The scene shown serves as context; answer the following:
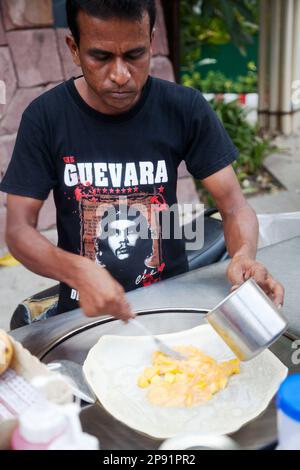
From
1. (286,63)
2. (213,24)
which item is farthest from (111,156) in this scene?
(213,24)

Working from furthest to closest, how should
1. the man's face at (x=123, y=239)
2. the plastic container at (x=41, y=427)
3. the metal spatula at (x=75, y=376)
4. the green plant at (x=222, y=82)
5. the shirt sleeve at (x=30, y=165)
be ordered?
1. the green plant at (x=222, y=82)
2. the man's face at (x=123, y=239)
3. the shirt sleeve at (x=30, y=165)
4. the metal spatula at (x=75, y=376)
5. the plastic container at (x=41, y=427)

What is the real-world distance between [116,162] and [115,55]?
1.13 feet

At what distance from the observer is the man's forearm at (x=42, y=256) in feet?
4.35

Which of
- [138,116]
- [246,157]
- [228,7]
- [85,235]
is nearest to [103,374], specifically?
[85,235]

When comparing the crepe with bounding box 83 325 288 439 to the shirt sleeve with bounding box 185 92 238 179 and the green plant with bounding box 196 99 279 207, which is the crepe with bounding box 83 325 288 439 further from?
the green plant with bounding box 196 99 279 207

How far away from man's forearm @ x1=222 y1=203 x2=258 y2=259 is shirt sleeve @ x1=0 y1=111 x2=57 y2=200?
0.55 m

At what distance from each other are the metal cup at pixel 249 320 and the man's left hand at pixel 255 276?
27 cm

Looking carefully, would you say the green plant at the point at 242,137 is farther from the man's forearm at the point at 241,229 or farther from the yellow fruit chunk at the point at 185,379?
the yellow fruit chunk at the point at 185,379

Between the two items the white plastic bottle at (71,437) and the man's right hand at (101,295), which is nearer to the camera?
the white plastic bottle at (71,437)

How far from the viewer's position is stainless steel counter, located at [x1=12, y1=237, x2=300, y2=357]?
133 centimetres

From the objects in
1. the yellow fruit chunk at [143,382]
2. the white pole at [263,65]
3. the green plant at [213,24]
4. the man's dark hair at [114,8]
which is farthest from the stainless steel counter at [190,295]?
the white pole at [263,65]

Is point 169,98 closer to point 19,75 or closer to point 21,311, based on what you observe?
point 21,311

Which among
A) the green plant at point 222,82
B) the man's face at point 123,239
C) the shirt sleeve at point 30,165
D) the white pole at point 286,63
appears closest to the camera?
the shirt sleeve at point 30,165

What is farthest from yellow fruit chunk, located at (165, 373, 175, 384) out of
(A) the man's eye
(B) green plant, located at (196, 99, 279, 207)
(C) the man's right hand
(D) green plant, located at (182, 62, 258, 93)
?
(D) green plant, located at (182, 62, 258, 93)
